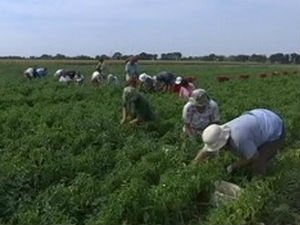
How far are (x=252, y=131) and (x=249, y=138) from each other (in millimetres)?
171

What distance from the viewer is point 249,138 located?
652 centimetres

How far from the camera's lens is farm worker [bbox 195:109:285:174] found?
21.0 feet

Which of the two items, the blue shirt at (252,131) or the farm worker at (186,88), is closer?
the blue shirt at (252,131)

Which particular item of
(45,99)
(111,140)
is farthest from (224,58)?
(111,140)

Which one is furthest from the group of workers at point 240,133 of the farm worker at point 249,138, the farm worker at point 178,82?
the farm worker at point 178,82

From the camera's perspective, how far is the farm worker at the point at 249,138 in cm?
640

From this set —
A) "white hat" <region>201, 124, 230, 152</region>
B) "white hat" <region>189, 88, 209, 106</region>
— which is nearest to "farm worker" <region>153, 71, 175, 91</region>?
"white hat" <region>189, 88, 209, 106</region>

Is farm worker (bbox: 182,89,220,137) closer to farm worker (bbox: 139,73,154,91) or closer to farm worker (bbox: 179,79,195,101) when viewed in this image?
farm worker (bbox: 179,79,195,101)

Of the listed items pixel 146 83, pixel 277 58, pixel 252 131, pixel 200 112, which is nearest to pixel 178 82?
pixel 146 83

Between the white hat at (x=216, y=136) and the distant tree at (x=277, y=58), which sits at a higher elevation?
the white hat at (x=216, y=136)

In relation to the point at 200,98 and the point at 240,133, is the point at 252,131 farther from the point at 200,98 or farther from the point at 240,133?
the point at 200,98

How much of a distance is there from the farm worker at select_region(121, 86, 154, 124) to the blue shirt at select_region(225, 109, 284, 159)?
334 cm

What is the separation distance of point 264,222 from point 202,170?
1.25 m

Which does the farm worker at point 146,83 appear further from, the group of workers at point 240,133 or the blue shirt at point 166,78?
the group of workers at point 240,133
